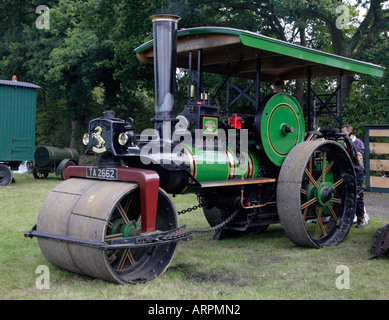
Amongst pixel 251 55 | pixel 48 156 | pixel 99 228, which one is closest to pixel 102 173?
pixel 99 228

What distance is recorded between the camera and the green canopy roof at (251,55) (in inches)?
172

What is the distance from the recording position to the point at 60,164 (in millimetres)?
12875

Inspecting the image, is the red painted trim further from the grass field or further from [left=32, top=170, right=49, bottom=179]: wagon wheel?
[left=32, top=170, right=49, bottom=179]: wagon wheel

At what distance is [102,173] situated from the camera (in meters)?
3.76

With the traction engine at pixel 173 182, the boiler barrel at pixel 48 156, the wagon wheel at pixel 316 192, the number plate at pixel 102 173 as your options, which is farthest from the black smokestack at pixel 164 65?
the boiler barrel at pixel 48 156

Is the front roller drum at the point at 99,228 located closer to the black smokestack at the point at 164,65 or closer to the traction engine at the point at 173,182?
the traction engine at the point at 173,182

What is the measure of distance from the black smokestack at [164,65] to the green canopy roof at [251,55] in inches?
17.1

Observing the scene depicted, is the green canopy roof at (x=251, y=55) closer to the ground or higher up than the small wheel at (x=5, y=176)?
higher up

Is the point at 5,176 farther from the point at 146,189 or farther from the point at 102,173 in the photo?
the point at 146,189

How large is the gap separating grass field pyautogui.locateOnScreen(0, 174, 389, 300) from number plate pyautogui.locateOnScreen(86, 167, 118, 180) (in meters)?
0.79

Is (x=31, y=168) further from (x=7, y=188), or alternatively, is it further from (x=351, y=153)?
(x=351, y=153)

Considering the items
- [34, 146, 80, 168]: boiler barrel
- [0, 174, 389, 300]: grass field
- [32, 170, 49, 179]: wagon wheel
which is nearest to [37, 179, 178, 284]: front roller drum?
[0, 174, 389, 300]: grass field

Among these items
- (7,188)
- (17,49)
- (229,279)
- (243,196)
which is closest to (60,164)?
(7,188)

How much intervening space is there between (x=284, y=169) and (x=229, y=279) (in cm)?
153
